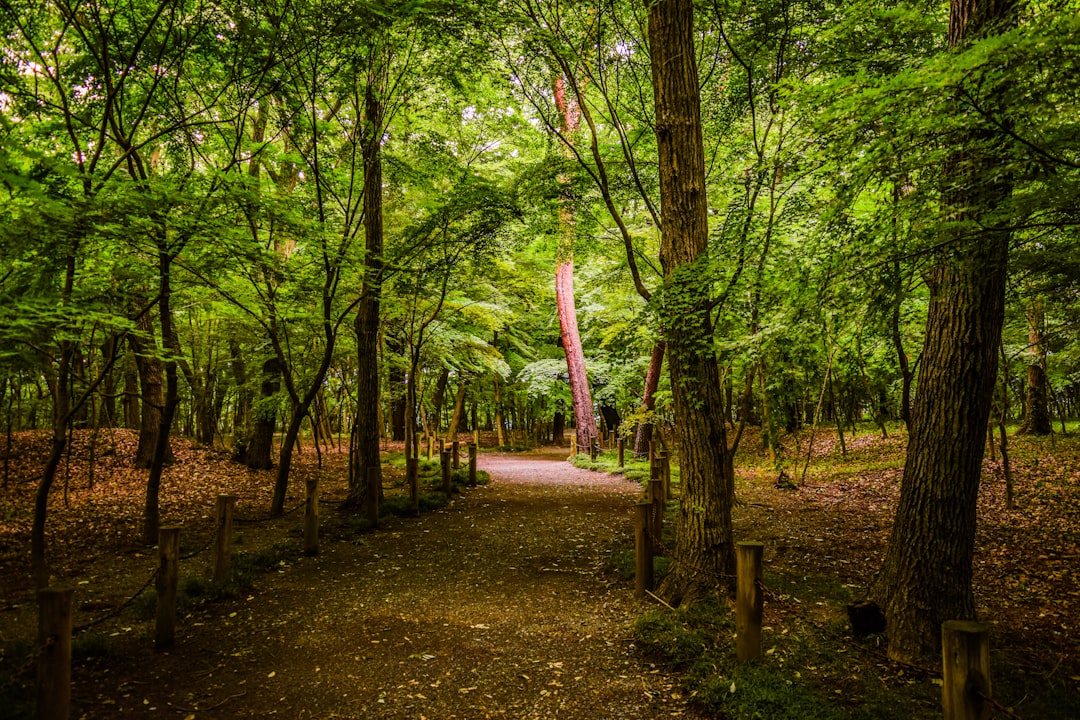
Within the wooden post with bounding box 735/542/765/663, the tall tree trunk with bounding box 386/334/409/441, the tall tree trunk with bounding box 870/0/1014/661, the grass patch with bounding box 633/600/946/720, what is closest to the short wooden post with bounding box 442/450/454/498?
the tall tree trunk with bounding box 386/334/409/441

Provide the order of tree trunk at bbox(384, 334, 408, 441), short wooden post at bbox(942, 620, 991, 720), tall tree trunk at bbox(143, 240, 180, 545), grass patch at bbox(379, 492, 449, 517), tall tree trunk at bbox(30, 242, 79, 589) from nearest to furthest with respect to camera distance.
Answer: short wooden post at bbox(942, 620, 991, 720) → tall tree trunk at bbox(30, 242, 79, 589) → tall tree trunk at bbox(143, 240, 180, 545) → grass patch at bbox(379, 492, 449, 517) → tree trunk at bbox(384, 334, 408, 441)

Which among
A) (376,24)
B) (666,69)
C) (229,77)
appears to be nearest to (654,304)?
(666,69)

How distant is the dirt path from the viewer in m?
3.77

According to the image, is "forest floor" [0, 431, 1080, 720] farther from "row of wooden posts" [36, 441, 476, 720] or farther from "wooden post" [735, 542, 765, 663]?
"wooden post" [735, 542, 765, 663]

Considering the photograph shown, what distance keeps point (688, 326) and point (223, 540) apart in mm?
5497

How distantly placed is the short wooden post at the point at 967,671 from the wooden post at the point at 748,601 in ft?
4.81

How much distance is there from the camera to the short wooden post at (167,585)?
438 cm

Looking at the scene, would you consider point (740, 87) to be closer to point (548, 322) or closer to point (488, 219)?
point (488, 219)

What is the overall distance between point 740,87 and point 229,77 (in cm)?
717

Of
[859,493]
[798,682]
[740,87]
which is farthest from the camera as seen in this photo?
[859,493]

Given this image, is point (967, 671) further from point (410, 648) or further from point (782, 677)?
point (410, 648)

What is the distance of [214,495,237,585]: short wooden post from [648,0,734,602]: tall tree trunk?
15.7 ft

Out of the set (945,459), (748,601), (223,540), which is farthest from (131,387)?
(945,459)

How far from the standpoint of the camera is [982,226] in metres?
2.90
